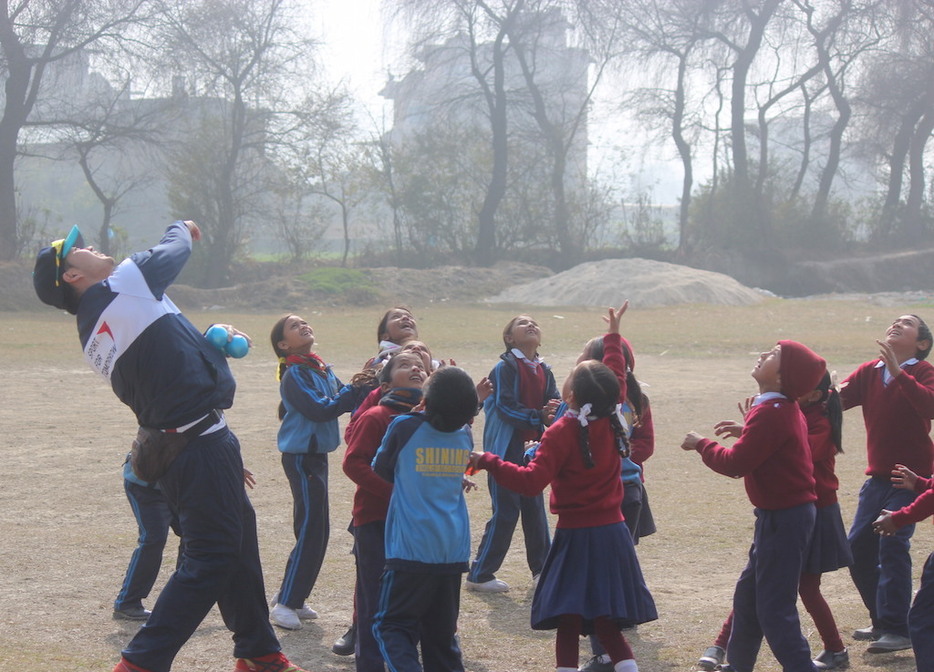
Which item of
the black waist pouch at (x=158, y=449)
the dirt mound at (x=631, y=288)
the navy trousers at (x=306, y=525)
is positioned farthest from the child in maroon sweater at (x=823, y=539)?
the dirt mound at (x=631, y=288)

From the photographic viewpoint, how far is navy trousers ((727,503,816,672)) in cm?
432

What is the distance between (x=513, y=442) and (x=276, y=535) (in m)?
2.07

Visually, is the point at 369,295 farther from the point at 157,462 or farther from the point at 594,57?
the point at 157,462

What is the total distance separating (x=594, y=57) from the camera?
4406cm

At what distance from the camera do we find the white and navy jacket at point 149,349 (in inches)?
168

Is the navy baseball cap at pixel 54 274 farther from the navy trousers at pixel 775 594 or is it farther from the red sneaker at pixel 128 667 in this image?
the navy trousers at pixel 775 594

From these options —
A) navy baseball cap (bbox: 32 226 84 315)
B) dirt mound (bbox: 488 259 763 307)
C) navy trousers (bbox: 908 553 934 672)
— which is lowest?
navy trousers (bbox: 908 553 934 672)

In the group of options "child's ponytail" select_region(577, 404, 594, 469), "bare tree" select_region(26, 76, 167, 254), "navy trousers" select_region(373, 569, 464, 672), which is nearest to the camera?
"navy trousers" select_region(373, 569, 464, 672)

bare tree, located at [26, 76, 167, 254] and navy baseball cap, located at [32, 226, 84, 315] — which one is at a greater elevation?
bare tree, located at [26, 76, 167, 254]

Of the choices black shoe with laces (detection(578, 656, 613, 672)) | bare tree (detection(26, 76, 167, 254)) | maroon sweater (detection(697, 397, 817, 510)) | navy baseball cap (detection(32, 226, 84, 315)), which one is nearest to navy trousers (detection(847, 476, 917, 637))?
maroon sweater (detection(697, 397, 817, 510))

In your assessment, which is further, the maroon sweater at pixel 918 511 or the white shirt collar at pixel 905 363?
the white shirt collar at pixel 905 363

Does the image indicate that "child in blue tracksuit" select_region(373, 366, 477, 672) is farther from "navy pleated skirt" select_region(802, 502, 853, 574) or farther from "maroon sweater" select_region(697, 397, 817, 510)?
"navy pleated skirt" select_region(802, 502, 853, 574)

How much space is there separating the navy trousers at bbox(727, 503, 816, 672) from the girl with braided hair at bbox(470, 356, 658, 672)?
0.49 m

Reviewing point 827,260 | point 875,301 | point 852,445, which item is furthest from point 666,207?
point 852,445
